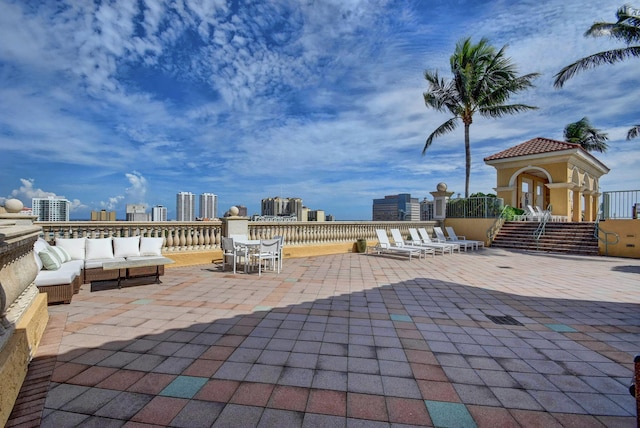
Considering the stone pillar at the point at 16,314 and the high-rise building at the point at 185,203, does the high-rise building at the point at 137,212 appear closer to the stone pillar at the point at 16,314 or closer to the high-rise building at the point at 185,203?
the stone pillar at the point at 16,314

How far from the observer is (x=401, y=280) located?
738 cm

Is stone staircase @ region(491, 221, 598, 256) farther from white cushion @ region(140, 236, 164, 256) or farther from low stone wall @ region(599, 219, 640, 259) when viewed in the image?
white cushion @ region(140, 236, 164, 256)

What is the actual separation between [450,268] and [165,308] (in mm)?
8020

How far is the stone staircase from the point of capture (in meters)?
13.5

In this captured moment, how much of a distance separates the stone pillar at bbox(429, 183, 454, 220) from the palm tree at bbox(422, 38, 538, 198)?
2111 millimetres

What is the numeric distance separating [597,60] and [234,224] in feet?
51.3

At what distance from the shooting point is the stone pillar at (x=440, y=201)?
56.4ft

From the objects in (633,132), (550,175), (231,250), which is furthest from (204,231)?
(550,175)

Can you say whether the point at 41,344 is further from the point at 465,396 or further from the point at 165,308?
the point at 465,396

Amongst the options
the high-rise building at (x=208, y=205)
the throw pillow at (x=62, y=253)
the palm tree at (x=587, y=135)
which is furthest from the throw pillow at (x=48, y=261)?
the palm tree at (x=587, y=135)

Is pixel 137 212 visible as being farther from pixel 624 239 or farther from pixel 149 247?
pixel 624 239

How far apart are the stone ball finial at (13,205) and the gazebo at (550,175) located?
2426 cm

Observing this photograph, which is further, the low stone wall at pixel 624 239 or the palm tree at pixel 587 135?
the palm tree at pixel 587 135

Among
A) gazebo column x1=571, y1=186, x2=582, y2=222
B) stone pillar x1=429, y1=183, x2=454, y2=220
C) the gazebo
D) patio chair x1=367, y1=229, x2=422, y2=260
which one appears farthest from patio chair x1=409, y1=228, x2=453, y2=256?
gazebo column x1=571, y1=186, x2=582, y2=222
